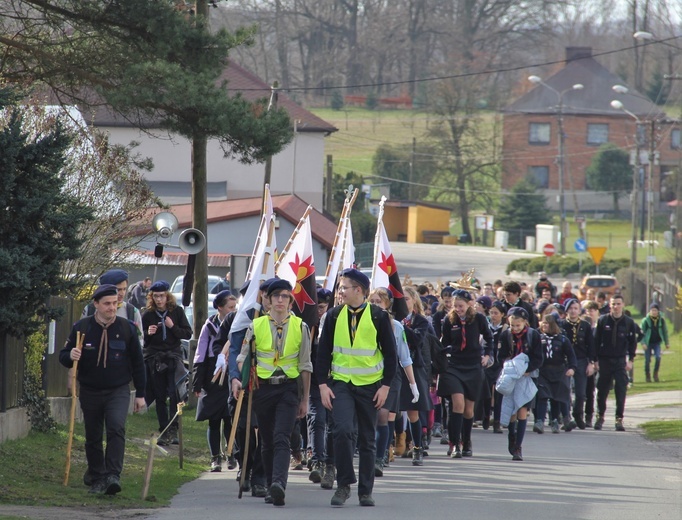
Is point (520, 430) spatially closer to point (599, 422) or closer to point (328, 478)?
point (328, 478)

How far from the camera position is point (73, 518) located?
920 centimetres

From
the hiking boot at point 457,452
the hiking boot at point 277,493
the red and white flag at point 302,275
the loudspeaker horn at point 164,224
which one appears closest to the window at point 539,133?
the loudspeaker horn at point 164,224

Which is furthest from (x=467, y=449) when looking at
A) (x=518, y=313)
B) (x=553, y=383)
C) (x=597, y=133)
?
(x=597, y=133)

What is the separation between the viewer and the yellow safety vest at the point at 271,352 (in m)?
10.1

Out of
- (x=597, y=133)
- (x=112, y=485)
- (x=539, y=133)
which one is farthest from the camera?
(x=597, y=133)

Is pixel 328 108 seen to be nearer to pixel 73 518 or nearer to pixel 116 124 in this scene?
pixel 116 124

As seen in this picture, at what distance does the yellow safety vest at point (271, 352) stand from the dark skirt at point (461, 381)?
4.50 m

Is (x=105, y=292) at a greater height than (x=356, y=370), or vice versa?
(x=105, y=292)

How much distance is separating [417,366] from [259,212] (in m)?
25.5

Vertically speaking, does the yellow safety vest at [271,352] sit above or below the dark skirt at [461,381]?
above

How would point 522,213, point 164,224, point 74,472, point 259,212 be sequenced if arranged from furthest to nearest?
point 522,213
point 259,212
point 164,224
point 74,472

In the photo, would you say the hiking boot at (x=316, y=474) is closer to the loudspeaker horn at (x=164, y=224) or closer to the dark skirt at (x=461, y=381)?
the dark skirt at (x=461, y=381)

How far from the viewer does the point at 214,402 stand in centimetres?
1234

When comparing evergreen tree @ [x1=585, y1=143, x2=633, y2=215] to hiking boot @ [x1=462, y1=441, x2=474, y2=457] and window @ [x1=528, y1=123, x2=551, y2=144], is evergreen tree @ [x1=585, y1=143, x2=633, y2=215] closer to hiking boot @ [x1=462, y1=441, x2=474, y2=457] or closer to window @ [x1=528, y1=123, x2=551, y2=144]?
window @ [x1=528, y1=123, x2=551, y2=144]
